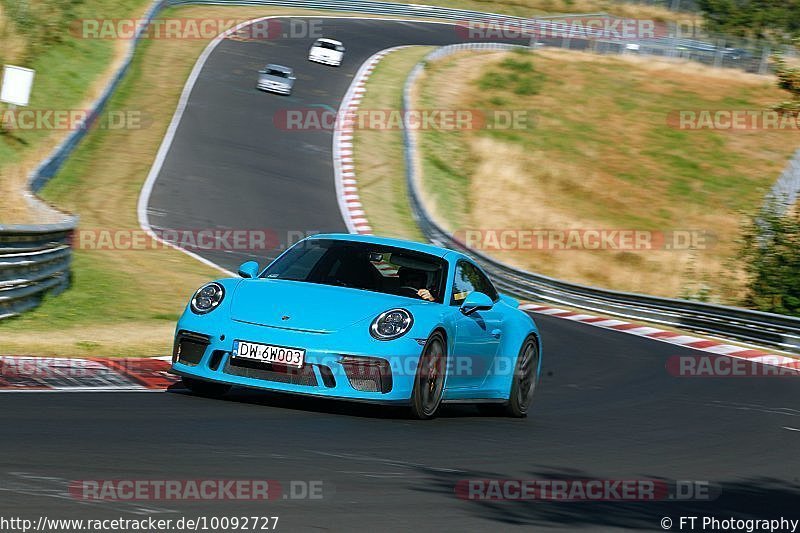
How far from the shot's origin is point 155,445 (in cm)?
704

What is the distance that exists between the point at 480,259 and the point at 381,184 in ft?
21.6

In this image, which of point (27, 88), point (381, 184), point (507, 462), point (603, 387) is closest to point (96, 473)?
point (507, 462)

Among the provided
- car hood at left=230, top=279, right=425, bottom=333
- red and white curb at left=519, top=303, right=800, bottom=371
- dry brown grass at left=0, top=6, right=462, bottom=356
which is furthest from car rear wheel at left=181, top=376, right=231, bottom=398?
red and white curb at left=519, top=303, right=800, bottom=371

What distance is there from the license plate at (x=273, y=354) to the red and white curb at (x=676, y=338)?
11.4m

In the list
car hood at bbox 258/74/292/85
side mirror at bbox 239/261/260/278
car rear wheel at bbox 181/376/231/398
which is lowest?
car hood at bbox 258/74/292/85

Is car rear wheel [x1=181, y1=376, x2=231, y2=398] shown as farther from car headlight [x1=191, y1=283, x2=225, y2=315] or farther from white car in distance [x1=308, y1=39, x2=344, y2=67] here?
white car in distance [x1=308, y1=39, x2=344, y2=67]

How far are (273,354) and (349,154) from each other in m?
26.2

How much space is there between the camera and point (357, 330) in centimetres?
876

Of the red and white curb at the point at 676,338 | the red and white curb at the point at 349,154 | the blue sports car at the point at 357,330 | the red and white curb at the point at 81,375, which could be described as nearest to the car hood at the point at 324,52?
the red and white curb at the point at 349,154

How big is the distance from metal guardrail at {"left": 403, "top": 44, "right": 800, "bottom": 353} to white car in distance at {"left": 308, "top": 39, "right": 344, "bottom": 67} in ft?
48.3

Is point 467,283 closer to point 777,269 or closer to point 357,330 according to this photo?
point 357,330

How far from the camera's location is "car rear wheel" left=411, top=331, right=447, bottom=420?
8906 mm

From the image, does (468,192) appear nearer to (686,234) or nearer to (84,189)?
(686,234)

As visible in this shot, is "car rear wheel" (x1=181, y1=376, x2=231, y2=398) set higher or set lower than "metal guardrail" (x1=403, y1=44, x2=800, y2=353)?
higher
